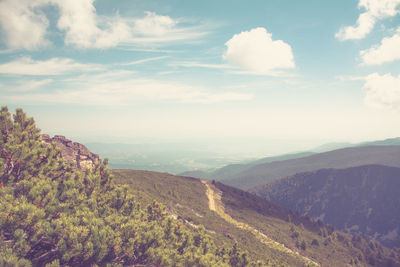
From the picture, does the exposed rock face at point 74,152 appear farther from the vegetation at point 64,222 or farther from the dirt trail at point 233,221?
the dirt trail at point 233,221

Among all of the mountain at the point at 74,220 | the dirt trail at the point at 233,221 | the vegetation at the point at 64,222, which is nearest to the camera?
the vegetation at the point at 64,222

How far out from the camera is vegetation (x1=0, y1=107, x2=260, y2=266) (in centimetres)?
1082

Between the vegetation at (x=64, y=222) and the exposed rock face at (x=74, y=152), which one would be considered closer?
the vegetation at (x=64, y=222)

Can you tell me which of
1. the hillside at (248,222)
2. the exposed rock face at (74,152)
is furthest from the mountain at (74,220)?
the hillside at (248,222)

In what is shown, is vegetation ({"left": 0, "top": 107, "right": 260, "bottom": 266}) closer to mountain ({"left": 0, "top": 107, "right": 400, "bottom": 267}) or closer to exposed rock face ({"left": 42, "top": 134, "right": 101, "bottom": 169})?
mountain ({"left": 0, "top": 107, "right": 400, "bottom": 267})

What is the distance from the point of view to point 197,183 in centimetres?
12581

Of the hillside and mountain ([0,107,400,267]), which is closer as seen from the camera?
mountain ([0,107,400,267])

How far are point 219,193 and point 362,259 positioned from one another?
7061 cm

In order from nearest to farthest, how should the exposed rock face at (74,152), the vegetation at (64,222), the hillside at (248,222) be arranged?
the vegetation at (64,222) < the exposed rock face at (74,152) < the hillside at (248,222)

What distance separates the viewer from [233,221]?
8725 centimetres

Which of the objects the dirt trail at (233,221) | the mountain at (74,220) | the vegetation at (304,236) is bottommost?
the vegetation at (304,236)

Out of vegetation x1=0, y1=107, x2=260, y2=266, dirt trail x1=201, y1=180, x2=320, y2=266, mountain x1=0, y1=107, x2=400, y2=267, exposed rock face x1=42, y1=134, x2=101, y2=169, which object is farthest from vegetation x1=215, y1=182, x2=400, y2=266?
vegetation x1=0, y1=107, x2=260, y2=266

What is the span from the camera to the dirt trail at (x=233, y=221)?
7438 cm

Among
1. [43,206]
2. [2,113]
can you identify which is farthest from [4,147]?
[43,206]
